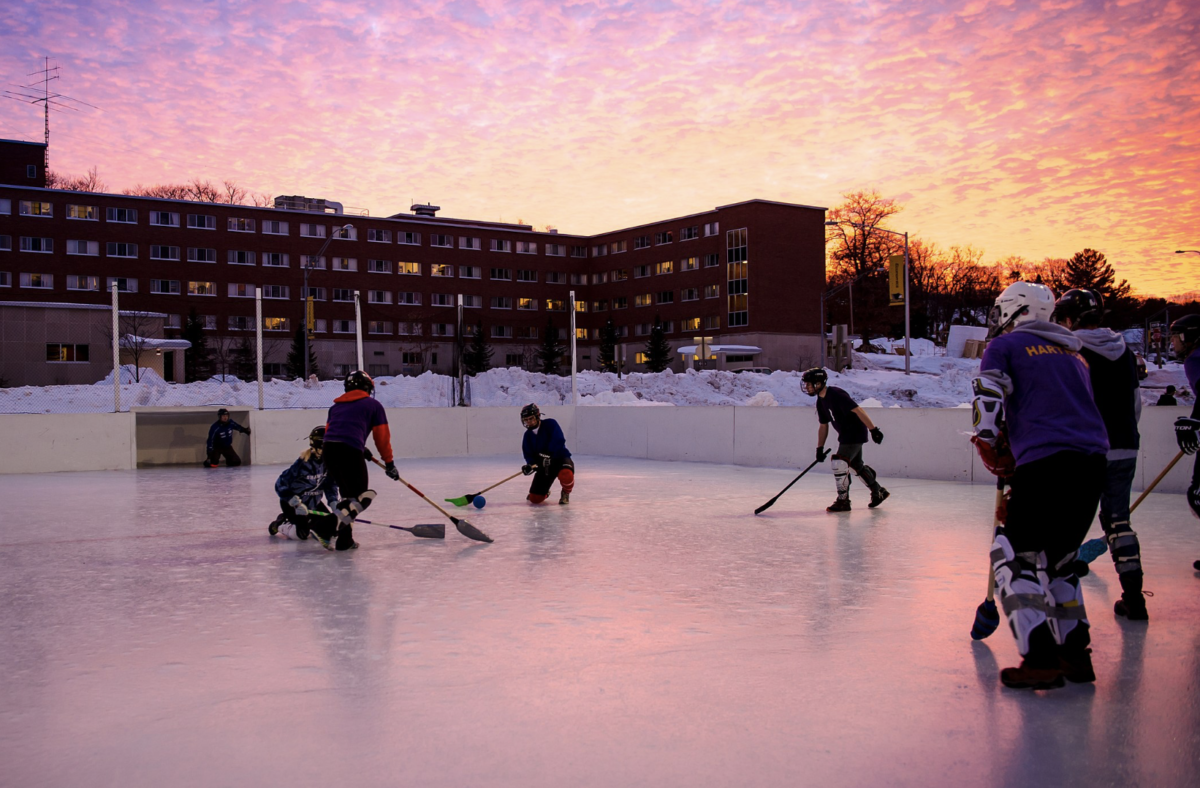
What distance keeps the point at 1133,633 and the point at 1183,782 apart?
6.55 feet

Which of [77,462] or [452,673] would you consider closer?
[452,673]

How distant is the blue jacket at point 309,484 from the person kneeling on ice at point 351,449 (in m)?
0.44

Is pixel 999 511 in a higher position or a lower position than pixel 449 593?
higher

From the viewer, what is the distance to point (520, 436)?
2078 cm

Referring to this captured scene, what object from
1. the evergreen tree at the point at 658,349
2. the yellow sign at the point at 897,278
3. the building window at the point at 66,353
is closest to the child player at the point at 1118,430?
the yellow sign at the point at 897,278

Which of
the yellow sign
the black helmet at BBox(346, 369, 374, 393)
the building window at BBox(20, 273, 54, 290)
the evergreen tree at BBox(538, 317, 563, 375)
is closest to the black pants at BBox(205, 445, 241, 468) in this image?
the black helmet at BBox(346, 369, 374, 393)

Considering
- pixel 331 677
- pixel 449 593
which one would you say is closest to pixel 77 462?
pixel 449 593

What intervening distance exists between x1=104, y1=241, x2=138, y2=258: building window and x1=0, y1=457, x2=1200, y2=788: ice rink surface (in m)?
54.2

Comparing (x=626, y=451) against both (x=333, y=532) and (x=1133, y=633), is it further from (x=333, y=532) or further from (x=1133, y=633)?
(x=1133, y=633)

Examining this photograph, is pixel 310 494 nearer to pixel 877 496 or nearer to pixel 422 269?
pixel 877 496

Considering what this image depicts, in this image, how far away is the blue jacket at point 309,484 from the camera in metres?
7.98

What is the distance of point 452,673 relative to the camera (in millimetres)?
3971

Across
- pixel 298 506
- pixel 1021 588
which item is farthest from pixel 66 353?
pixel 1021 588

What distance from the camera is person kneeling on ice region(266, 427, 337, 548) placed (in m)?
7.84
